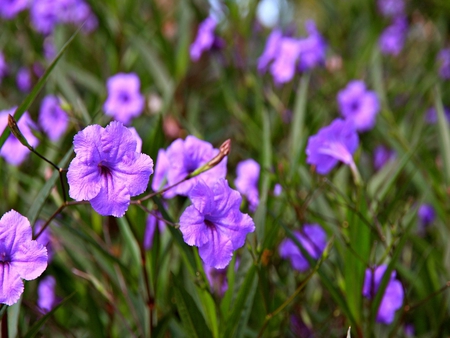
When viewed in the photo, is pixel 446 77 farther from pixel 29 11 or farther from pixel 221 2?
pixel 29 11

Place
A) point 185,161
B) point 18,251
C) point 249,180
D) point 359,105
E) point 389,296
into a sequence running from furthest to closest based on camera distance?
1. point 359,105
2. point 249,180
3. point 389,296
4. point 185,161
5. point 18,251

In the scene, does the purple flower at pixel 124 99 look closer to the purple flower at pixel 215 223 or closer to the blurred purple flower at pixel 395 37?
Result: the purple flower at pixel 215 223

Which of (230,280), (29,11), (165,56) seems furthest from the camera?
(29,11)

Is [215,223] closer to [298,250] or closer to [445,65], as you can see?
[298,250]

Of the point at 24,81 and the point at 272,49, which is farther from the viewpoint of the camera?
the point at 24,81

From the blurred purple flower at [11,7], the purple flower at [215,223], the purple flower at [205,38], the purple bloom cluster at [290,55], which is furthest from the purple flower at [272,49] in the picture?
the purple flower at [215,223]

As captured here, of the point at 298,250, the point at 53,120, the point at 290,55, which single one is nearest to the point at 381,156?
the point at 290,55

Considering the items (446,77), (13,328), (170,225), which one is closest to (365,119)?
(446,77)
